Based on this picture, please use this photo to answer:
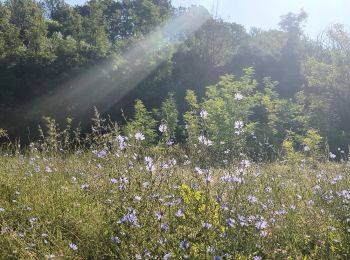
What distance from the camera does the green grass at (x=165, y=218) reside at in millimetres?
2369

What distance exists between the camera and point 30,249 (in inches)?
110

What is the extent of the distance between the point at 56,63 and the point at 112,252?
51.3 feet

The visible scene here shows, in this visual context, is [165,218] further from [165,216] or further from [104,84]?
[104,84]

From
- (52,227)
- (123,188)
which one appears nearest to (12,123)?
(52,227)

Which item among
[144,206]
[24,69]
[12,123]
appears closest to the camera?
[144,206]

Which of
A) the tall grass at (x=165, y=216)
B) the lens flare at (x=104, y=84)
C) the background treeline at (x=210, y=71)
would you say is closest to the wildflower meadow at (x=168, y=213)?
the tall grass at (x=165, y=216)

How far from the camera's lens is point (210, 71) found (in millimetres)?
21250

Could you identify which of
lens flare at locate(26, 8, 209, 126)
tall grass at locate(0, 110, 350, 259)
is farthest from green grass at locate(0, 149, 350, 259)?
lens flare at locate(26, 8, 209, 126)

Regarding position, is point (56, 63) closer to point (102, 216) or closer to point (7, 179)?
point (7, 179)

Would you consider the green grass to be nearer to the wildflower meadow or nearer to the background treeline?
the wildflower meadow

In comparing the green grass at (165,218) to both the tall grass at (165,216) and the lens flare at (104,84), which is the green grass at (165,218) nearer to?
the tall grass at (165,216)

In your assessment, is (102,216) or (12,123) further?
(12,123)

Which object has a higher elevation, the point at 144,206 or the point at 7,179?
the point at 144,206

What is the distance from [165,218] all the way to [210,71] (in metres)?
18.9
